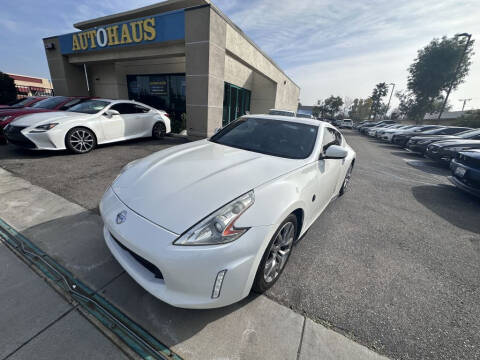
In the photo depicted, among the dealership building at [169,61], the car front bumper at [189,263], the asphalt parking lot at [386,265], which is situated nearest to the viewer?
the car front bumper at [189,263]

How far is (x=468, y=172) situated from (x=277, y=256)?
197 inches

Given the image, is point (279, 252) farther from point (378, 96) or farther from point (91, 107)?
point (378, 96)

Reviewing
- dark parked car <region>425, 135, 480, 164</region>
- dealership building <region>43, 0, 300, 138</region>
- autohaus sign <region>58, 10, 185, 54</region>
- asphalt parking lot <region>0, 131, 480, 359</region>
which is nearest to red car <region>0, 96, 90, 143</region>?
asphalt parking lot <region>0, 131, 480, 359</region>

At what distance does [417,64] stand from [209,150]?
36.4 metres

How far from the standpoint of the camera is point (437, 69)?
2531 cm

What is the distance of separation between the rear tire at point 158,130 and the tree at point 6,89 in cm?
1328

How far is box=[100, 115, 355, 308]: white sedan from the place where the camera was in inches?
54.9

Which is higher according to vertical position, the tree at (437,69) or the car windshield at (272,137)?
the tree at (437,69)

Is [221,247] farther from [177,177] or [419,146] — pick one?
[419,146]

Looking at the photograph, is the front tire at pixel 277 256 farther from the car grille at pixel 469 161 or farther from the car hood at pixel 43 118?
the car hood at pixel 43 118

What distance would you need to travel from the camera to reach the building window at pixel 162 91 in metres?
12.3

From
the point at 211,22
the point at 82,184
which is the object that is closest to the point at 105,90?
the point at 211,22

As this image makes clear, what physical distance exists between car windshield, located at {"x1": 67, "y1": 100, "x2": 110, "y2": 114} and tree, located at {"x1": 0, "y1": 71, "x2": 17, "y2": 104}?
42.2ft

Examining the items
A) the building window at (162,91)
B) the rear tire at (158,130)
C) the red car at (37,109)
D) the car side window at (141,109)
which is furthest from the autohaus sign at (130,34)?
the red car at (37,109)
